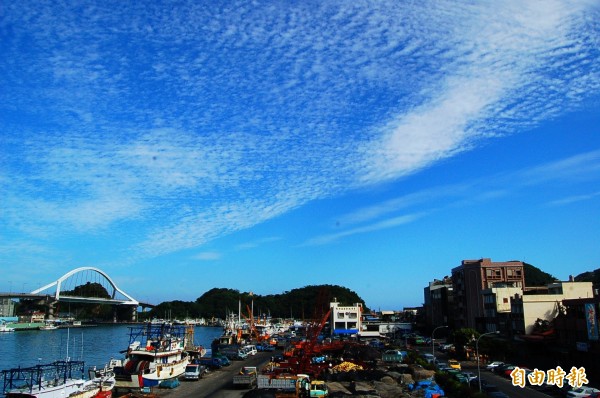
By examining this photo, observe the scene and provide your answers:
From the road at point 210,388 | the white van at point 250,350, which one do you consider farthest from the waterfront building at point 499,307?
the road at point 210,388

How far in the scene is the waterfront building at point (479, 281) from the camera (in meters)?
95.5

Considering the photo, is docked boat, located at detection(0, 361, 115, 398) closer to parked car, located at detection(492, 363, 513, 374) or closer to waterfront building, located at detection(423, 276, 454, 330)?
parked car, located at detection(492, 363, 513, 374)

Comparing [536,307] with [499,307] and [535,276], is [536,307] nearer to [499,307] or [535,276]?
Answer: [499,307]

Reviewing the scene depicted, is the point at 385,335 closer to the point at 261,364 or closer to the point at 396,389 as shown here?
the point at 261,364

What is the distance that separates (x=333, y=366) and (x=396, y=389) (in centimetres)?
1775

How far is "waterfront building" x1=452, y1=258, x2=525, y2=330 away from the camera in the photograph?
95463 millimetres

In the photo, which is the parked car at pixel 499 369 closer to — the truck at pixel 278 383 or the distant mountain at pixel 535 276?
the truck at pixel 278 383

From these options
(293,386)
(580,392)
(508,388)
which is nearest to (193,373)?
(293,386)

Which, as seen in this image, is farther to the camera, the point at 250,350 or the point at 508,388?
the point at 250,350

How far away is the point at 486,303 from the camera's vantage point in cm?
9162

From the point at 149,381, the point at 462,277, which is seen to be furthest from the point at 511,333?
the point at 149,381

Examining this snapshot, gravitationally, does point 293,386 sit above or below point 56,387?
below

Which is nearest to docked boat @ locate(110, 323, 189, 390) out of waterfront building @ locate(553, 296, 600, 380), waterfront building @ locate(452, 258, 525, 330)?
waterfront building @ locate(553, 296, 600, 380)

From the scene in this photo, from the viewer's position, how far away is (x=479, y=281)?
9725 centimetres
